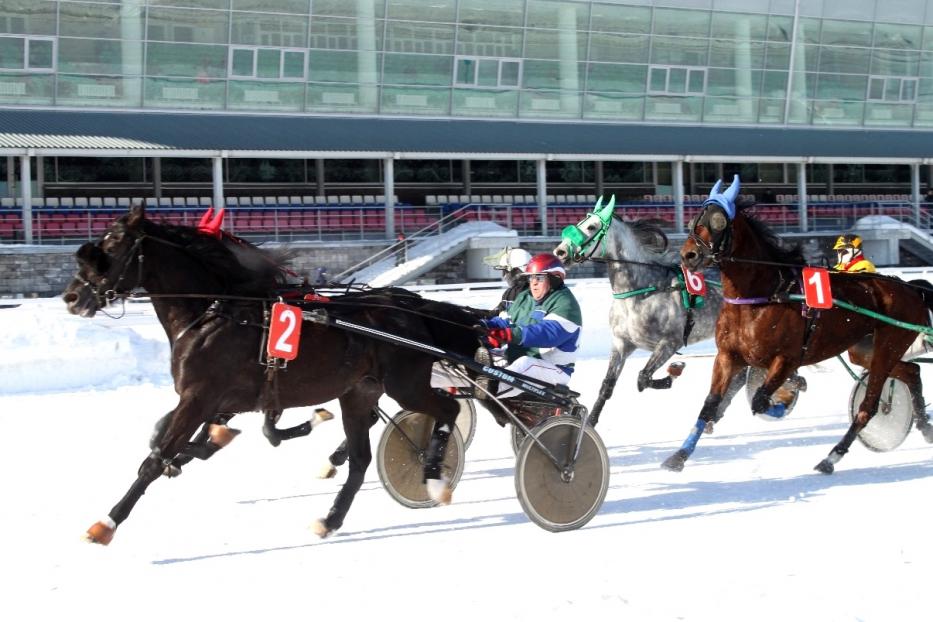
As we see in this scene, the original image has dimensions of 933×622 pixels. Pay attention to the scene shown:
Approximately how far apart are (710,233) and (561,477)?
2.58 m

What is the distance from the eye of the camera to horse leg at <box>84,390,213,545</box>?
6.34m

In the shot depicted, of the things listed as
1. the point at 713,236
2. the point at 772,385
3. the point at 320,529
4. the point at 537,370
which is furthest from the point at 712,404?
the point at 320,529

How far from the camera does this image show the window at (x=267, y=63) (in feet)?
99.9

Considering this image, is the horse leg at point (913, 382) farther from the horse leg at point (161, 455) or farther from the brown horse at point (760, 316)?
the horse leg at point (161, 455)

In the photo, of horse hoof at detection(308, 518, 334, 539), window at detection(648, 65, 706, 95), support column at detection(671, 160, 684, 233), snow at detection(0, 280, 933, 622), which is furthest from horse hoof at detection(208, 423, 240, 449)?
window at detection(648, 65, 706, 95)

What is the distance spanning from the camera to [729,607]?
16.7 ft

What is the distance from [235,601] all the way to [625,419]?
23.6ft

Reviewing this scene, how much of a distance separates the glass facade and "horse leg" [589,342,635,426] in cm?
2157

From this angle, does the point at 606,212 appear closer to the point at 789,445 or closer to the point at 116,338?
the point at 789,445

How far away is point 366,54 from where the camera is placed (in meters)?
31.7

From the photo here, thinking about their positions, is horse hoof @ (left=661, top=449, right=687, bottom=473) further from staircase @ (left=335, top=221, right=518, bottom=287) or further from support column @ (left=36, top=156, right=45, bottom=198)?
support column @ (left=36, top=156, right=45, bottom=198)

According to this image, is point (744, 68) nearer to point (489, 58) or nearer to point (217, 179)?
point (489, 58)

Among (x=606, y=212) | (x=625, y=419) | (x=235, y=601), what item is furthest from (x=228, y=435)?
(x=625, y=419)

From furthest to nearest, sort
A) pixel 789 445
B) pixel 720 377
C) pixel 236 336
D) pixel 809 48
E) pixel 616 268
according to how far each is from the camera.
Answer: pixel 809 48 < pixel 616 268 < pixel 789 445 < pixel 720 377 < pixel 236 336
